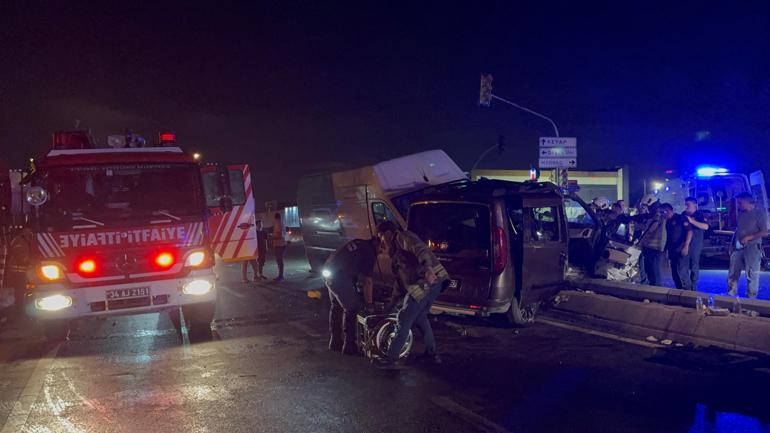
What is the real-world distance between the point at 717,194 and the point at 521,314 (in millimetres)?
13541

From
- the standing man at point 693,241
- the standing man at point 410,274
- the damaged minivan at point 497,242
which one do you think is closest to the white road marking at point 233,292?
the damaged minivan at point 497,242

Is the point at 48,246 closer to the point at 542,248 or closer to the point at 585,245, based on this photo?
the point at 542,248

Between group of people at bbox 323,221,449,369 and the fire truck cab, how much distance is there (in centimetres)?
197

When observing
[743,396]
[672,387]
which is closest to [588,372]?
[672,387]

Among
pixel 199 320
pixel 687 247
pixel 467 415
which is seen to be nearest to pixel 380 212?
pixel 687 247

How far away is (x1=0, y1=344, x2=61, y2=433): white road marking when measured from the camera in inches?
204

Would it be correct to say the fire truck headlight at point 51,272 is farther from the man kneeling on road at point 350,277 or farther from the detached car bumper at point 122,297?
the man kneeling on road at point 350,277

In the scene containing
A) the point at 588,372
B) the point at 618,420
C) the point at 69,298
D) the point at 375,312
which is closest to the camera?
the point at 618,420

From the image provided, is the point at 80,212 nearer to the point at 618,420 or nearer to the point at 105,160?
the point at 105,160

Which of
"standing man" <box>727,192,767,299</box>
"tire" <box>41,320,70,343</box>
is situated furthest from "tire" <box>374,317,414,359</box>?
"standing man" <box>727,192,767,299</box>

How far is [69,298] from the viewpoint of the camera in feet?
24.5

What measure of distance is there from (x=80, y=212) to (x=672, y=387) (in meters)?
6.62

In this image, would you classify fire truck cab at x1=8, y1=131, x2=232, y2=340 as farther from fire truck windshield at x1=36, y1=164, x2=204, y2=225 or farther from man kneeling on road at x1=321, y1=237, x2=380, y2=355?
man kneeling on road at x1=321, y1=237, x2=380, y2=355

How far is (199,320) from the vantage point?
8211 millimetres
